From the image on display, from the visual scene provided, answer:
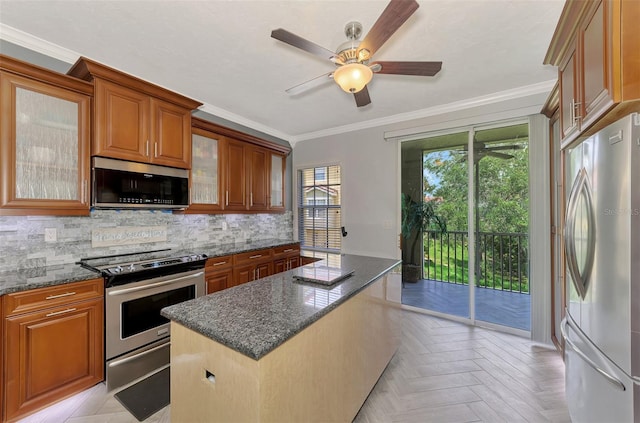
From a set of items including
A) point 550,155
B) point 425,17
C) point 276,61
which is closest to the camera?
point 425,17

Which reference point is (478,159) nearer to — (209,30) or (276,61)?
(276,61)

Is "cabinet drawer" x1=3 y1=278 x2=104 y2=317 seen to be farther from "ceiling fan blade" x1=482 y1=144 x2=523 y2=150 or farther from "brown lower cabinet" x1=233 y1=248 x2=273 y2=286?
"ceiling fan blade" x1=482 y1=144 x2=523 y2=150

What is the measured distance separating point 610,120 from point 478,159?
1856 millimetres

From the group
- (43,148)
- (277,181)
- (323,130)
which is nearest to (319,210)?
(277,181)

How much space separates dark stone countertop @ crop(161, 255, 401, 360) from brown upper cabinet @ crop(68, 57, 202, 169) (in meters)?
1.78

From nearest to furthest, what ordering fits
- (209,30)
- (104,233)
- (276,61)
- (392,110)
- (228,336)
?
(228,336) → (209,30) → (276,61) → (104,233) → (392,110)

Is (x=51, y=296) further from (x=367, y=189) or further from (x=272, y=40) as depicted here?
(x=367, y=189)

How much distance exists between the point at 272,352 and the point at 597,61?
1.99 m

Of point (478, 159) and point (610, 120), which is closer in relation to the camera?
point (610, 120)

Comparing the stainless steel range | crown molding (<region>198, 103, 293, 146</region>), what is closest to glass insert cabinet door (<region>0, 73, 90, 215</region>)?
the stainless steel range

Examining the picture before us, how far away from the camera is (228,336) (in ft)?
3.09

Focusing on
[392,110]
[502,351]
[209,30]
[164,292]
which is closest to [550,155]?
[392,110]

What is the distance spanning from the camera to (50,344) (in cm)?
174

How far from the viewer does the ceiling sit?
66.4 inches
